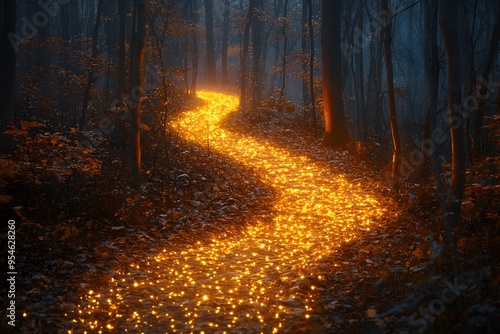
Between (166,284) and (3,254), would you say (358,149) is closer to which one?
(166,284)

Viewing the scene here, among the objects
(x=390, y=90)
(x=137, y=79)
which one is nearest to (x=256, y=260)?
(x=137, y=79)

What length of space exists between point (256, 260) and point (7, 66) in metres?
8.35

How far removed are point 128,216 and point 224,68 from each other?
115 ft

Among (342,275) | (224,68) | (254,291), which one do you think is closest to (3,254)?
(254,291)

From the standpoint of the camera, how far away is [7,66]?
10383 millimetres

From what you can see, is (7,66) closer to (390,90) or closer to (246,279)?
(246,279)

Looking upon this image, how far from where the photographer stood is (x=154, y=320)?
499 centimetres

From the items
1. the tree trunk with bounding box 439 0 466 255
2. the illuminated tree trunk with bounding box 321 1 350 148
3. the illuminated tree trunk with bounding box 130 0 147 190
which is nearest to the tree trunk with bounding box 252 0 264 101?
the illuminated tree trunk with bounding box 321 1 350 148

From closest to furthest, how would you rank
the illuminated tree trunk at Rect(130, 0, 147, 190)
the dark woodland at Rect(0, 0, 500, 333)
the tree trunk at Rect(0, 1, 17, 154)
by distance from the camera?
the dark woodland at Rect(0, 0, 500, 333) → the illuminated tree trunk at Rect(130, 0, 147, 190) → the tree trunk at Rect(0, 1, 17, 154)

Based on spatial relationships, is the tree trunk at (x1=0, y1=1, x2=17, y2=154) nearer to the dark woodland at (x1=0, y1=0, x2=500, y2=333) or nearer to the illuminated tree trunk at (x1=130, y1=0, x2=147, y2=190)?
the dark woodland at (x1=0, y1=0, x2=500, y2=333)

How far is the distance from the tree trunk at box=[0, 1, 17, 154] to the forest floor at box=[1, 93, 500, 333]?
3231mm

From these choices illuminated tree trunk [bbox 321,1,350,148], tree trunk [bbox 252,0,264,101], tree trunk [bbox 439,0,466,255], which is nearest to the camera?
tree trunk [bbox 439,0,466,255]

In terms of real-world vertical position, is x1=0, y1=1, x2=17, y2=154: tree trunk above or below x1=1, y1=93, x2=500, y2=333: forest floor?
above

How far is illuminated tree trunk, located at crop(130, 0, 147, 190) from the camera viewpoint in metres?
9.67
